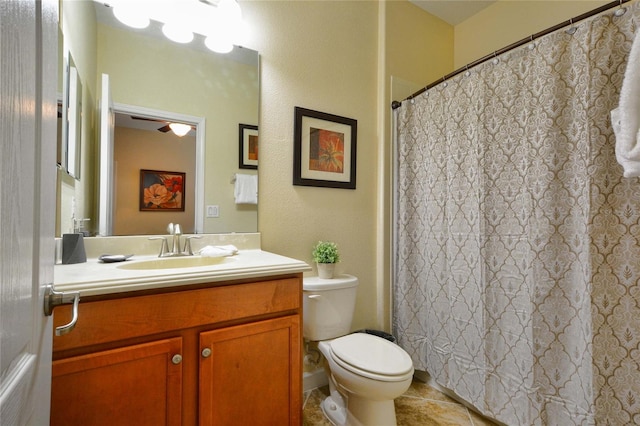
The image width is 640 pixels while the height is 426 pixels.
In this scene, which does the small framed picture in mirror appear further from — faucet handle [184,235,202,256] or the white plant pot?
the white plant pot

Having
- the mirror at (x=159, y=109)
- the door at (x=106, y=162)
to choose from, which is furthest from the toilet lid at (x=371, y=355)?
the door at (x=106, y=162)

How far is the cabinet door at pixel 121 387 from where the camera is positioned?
0.84 meters

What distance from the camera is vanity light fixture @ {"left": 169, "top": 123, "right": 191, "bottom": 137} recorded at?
4.97 ft

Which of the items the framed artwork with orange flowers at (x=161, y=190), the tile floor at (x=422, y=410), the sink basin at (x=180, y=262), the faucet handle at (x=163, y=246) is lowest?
the tile floor at (x=422, y=410)

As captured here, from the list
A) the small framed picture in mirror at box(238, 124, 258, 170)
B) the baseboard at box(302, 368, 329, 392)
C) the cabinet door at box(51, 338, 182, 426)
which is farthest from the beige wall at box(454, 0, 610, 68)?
the cabinet door at box(51, 338, 182, 426)

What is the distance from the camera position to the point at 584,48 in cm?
124

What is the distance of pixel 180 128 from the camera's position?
5.03 ft

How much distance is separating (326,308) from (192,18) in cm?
169

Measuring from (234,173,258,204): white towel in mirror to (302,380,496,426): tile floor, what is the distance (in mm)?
1214

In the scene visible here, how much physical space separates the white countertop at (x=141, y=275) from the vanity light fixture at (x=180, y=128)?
67 cm

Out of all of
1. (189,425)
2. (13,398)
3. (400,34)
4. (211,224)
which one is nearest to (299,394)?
(189,425)

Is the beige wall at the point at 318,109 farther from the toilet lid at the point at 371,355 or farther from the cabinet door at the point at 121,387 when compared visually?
the cabinet door at the point at 121,387

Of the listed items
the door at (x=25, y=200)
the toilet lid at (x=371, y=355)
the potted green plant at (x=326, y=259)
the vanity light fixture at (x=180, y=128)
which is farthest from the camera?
the potted green plant at (x=326, y=259)

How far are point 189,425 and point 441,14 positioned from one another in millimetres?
3042
